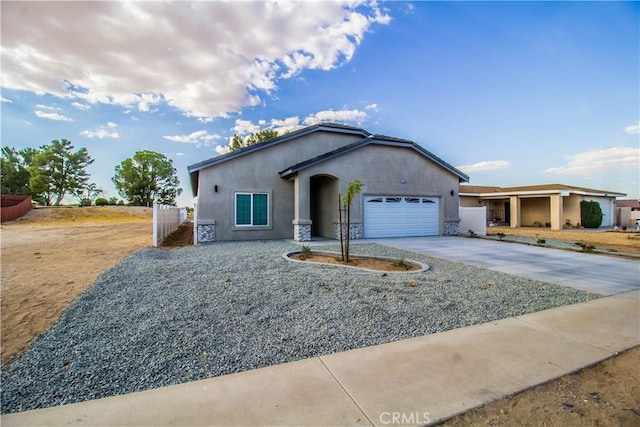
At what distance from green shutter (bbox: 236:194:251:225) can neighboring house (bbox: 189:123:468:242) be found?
49 mm

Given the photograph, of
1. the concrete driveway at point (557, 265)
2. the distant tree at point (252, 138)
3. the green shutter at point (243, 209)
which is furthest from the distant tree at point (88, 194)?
the concrete driveway at point (557, 265)

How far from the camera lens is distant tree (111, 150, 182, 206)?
45.2 meters

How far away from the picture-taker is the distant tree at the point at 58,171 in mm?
42781

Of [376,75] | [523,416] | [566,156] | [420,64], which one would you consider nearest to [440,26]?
[420,64]

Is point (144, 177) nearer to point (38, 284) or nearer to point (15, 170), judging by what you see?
point (15, 170)

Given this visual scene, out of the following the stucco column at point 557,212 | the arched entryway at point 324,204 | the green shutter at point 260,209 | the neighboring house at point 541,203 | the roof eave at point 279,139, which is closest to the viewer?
the roof eave at point 279,139

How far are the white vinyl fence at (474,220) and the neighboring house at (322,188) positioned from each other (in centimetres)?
181

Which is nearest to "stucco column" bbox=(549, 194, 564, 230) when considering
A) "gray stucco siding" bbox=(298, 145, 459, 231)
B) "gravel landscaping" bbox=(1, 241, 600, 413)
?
"gray stucco siding" bbox=(298, 145, 459, 231)

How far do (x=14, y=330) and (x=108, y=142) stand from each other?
109 ft

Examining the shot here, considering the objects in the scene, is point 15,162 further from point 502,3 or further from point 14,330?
point 502,3

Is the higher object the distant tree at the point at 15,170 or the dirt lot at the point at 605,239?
the distant tree at the point at 15,170

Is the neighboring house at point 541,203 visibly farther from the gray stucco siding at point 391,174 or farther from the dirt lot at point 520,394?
the dirt lot at point 520,394

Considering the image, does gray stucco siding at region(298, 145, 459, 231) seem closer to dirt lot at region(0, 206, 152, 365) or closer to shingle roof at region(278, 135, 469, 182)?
shingle roof at region(278, 135, 469, 182)

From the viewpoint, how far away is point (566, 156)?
21.3 metres
